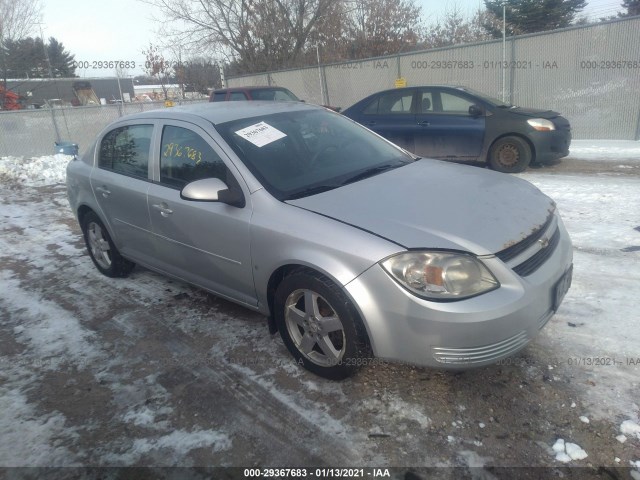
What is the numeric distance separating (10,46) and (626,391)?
21.2 meters

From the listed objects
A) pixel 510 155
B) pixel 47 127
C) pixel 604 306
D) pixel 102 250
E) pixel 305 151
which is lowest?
pixel 604 306

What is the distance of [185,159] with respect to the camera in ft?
11.5

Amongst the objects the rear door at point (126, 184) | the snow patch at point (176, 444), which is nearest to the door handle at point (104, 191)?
the rear door at point (126, 184)

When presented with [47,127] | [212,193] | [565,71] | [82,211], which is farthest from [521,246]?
[47,127]

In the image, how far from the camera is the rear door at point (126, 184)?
3.86m

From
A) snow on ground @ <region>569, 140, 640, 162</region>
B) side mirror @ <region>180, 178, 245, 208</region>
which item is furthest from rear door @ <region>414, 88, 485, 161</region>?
side mirror @ <region>180, 178, 245, 208</region>

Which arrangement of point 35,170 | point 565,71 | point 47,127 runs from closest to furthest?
1. point 565,71
2. point 35,170
3. point 47,127

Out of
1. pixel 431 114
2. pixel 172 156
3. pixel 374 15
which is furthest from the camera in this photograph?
pixel 374 15

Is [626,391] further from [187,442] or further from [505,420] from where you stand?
[187,442]

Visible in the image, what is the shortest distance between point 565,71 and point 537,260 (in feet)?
32.2

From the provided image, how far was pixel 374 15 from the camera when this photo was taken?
2417 cm

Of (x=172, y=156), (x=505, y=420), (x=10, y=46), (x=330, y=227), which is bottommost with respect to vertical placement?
(x=505, y=420)

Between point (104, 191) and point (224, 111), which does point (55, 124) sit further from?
point (224, 111)

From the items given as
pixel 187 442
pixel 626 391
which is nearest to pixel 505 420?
pixel 626 391
